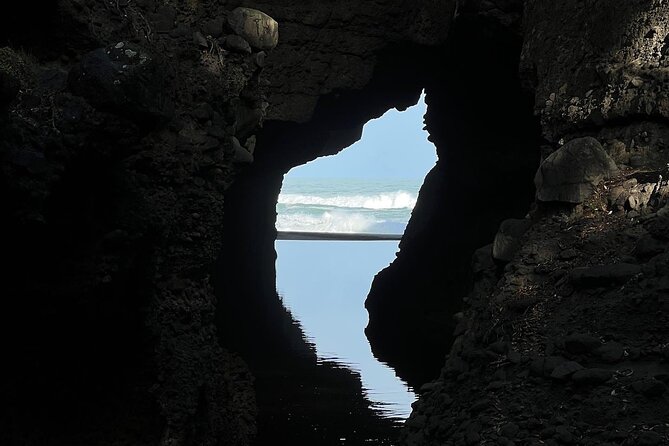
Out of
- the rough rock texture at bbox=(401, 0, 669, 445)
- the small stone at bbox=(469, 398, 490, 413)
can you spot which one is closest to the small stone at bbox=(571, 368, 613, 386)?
the rough rock texture at bbox=(401, 0, 669, 445)

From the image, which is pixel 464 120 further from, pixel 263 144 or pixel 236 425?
pixel 236 425

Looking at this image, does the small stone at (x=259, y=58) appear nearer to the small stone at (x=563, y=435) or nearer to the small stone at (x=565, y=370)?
the small stone at (x=565, y=370)

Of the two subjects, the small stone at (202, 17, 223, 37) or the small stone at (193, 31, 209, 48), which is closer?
the small stone at (193, 31, 209, 48)

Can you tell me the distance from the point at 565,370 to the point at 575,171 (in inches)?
59.3

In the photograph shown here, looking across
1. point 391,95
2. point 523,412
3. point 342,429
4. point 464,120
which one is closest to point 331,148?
point 464,120

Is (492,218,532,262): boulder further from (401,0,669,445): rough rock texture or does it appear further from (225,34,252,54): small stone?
(225,34,252,54): small stone

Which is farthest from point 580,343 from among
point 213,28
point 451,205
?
point 451,205

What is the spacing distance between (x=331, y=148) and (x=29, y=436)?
30.9ft

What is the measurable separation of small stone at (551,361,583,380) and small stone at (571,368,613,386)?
0.24 ft

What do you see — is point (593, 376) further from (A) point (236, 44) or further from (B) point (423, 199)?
(B) point (423, 199)

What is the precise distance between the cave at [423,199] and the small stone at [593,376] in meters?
5.80

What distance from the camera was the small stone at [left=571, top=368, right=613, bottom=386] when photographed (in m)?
3.69

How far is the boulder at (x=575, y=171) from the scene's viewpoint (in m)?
4.96

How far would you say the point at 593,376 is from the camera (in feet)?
12.2
